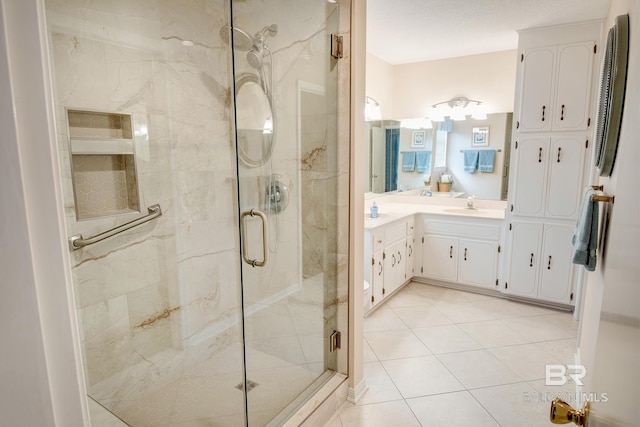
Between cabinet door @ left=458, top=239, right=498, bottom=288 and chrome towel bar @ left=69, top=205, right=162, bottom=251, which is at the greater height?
chrome towel bar @ left=69, top=205, right=162, bottom=251

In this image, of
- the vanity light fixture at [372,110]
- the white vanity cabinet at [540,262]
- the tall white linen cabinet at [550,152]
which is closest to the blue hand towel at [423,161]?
the vanity light fixture at [372,110]

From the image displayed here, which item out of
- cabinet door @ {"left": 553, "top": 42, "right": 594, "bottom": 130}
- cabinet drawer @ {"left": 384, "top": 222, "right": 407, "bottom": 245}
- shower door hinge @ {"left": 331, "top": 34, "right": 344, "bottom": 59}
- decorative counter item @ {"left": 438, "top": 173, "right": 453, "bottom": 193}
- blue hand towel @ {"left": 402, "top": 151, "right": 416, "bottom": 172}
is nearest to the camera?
shower door hinge @ {"left": 331, "top": 34, "right": 344, "bottom": 59}

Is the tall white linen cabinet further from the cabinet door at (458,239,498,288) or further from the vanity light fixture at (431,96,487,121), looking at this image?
the vanity light fixture at (431,96,487,121)

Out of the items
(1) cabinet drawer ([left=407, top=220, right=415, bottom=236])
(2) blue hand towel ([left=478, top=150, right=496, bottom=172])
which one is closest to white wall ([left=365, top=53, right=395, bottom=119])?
(2) blue hand towel ([left=478, top=150, right=496, bottom=172])

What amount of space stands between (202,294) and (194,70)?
1.45m

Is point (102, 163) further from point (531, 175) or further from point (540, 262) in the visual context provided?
point (540, 262)

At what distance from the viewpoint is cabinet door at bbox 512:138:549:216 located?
10.8ft

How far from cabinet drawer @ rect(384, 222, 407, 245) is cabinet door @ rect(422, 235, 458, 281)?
0.40m

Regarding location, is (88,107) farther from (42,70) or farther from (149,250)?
(42,70)

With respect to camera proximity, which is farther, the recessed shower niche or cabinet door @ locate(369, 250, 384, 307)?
cabinet door @ locate(369, 250, 384, 307)

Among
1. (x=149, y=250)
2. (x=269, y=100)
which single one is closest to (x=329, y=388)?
(x=149, y=250)

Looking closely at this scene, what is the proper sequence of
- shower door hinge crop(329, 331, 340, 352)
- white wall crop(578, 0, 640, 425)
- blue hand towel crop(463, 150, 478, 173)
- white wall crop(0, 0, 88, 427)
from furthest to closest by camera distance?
blue hand towel crop(463, 150, 478, 173), shower door hinge crop(329, 331, 340, 352), white wall crop(578, 0, 640, 425), white wall crop(0, 0, 88, 427)

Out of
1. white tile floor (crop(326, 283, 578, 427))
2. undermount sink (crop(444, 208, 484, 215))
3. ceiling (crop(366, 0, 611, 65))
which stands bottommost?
white tile floor (crop(326, 283, 578, 427))

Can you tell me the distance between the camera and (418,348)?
2.76 meters
